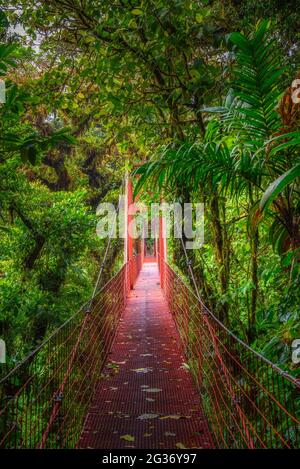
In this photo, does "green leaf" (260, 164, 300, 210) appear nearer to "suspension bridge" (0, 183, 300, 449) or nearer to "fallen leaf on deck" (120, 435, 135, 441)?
"suspension bridge" (0, 183, 300, 449)

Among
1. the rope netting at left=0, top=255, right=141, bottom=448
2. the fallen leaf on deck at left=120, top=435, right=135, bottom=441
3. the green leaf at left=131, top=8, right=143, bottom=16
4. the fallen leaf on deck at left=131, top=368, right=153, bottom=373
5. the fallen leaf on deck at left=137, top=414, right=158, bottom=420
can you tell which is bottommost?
the fallen leaf on deck at left=131, top=368, right=153, bottom=373

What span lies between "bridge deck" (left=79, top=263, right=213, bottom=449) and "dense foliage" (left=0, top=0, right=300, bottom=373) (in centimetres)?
64

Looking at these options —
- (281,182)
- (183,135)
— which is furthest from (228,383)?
(183,135)

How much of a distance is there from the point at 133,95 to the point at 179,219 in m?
1.29

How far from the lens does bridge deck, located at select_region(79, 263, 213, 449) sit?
7.85ft

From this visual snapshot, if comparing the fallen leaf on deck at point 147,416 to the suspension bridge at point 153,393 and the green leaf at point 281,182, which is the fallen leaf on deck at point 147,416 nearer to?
the suspension bridge at point 153,393

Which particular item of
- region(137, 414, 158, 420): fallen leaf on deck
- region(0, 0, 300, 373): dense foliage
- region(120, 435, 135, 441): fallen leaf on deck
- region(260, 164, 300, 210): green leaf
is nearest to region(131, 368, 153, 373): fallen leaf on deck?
region(0, 0, 300, 373): dense foliage

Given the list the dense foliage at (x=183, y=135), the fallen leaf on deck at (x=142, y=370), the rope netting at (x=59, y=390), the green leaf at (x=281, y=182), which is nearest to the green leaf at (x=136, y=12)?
the dense foliage at (x=183, y=135)

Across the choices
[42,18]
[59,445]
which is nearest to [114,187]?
[42,18]

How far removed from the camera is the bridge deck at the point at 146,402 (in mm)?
2393

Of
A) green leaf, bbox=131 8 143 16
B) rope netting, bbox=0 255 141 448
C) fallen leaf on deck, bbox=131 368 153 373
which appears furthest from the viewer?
fallen leaf on deck, bbox=131 368 153 373

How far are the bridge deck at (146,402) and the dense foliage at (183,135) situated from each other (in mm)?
644

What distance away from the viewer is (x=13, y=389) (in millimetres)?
4367

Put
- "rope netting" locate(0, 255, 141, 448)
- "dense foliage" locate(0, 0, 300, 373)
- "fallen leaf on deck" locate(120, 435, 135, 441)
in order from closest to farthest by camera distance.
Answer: "rope netting" locate(0, 255, 141, 448) < "dense foliage" locate(0, 0, 300, 373) < "fallen leaf on deck" locate(120, 435, 135, 441)
